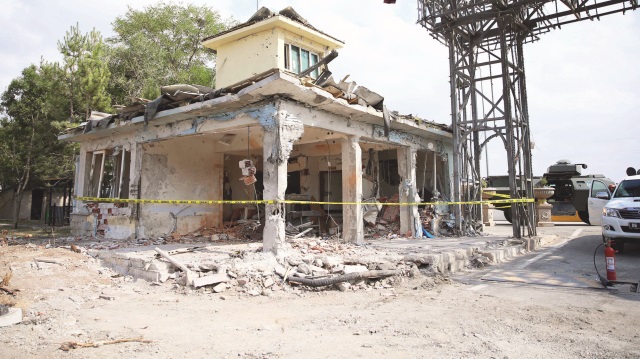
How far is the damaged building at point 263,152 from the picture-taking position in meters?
8.40

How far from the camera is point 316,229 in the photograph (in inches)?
531

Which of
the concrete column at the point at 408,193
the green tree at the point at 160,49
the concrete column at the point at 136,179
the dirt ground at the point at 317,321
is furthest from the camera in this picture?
the green tree at the point at 160,49

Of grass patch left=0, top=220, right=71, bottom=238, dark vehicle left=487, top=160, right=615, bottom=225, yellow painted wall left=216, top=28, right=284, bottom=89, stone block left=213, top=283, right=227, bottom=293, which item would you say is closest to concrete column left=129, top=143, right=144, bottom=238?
grass patch left=0, top=220, right=71, bottom=238

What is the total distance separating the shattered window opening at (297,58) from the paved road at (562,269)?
999cm

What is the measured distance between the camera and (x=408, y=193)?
12.4 metres

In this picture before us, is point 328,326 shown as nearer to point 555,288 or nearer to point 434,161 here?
point 555,288

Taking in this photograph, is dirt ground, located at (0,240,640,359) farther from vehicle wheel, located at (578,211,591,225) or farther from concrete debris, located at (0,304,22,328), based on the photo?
vehicle wheel, located at (578,211,591,225)

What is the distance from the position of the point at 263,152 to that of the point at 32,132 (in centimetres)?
1705

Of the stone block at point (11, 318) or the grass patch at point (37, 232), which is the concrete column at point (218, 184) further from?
the stone block at point (11, 318)

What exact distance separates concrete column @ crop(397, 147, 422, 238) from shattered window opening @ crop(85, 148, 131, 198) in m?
8.55

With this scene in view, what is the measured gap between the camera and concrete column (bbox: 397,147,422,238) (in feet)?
40.8

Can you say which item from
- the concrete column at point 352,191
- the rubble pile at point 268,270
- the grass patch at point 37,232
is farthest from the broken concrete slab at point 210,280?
the grass patch at point 37,232

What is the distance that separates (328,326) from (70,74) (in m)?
18.5

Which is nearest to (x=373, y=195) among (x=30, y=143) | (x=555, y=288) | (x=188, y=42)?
(x=555, y=288)
